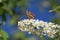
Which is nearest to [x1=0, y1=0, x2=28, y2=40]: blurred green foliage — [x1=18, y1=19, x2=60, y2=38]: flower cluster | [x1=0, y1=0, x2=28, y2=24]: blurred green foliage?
[x1=0, y1=0, x2=28, y2=24]: blurred green foliage

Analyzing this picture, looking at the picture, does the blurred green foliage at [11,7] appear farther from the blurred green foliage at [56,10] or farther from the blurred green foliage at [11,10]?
the blurred green foliage at [56,10]

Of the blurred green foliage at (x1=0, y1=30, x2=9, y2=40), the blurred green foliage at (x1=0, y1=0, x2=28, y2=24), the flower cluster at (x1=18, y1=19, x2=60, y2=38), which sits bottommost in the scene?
the blurred green foliage at (x1=0, y1=30, x2=9, y2=40)

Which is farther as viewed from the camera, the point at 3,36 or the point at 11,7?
the point at 11,7

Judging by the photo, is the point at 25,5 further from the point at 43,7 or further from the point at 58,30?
the point at 58,30

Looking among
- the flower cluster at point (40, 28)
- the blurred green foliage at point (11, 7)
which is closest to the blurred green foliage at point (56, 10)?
the flower cluster at point (40, 28)

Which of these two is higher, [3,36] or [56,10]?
[56,10]

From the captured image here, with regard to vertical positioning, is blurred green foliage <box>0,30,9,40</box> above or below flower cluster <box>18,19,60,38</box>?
below

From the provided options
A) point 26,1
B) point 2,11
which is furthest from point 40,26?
point 26,1

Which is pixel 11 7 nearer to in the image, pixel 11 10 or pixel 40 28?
pixel 11 10

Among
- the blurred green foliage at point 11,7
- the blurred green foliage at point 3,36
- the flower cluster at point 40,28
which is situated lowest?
the blurred green foliage at point 3,36

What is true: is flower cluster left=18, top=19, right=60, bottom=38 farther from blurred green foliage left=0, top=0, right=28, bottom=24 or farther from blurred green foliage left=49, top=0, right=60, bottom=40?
blurred green foliage left=0, top=0, right=28, bottom=24

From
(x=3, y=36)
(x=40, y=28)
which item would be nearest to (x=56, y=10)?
(x=40, y=28)
